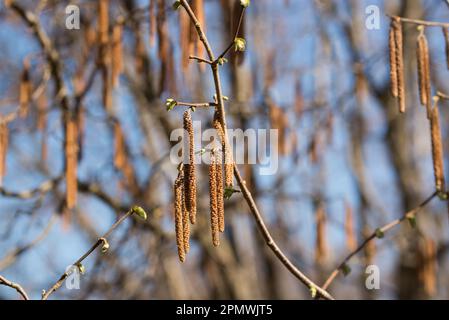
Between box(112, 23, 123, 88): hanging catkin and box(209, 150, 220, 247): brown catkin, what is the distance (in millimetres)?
1805

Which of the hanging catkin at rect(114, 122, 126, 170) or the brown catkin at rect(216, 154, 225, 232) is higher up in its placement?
the hanging catkin at rect(114, 122, 126, 170)

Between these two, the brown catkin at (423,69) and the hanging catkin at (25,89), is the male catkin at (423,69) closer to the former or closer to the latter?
the brown catkin at (423,69)

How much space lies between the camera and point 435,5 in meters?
6.51

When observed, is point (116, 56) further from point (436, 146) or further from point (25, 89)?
point (436, 146)

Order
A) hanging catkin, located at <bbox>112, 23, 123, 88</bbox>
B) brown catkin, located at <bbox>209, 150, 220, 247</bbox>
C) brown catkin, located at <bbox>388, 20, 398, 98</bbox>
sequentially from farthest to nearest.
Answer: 1. hanging catkin, located at <bbox>112, 23, 123, 88</bbox>
2. brown catkin, located at <bbox>388, 20, 398, 98</bbox>
3. brown catkin, located at <bbox>209, 150, 220, 247</bbox>

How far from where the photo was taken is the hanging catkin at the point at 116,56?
138 inches

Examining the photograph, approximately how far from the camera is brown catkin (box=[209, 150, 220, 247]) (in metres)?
1.72

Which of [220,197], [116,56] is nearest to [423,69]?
[220,197]

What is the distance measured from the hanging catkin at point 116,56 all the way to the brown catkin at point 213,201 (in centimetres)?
180

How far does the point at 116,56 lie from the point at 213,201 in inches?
77.9

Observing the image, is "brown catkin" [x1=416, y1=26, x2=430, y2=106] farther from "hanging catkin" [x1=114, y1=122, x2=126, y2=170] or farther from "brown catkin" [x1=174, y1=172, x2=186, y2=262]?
"hanging catkin" [x1=114, y1=122, x2=126, y2=170]

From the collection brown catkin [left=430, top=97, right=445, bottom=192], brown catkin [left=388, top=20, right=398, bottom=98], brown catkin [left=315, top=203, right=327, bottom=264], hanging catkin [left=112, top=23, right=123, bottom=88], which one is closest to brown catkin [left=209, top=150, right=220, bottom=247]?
brown catkin [left=388, top=20, right=398, bottom=98]

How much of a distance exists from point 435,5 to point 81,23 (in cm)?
358

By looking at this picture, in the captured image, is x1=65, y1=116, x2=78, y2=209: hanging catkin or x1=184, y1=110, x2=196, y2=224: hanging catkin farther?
x1=65, y1=116, x2=78, y2=209: hanging catkin
